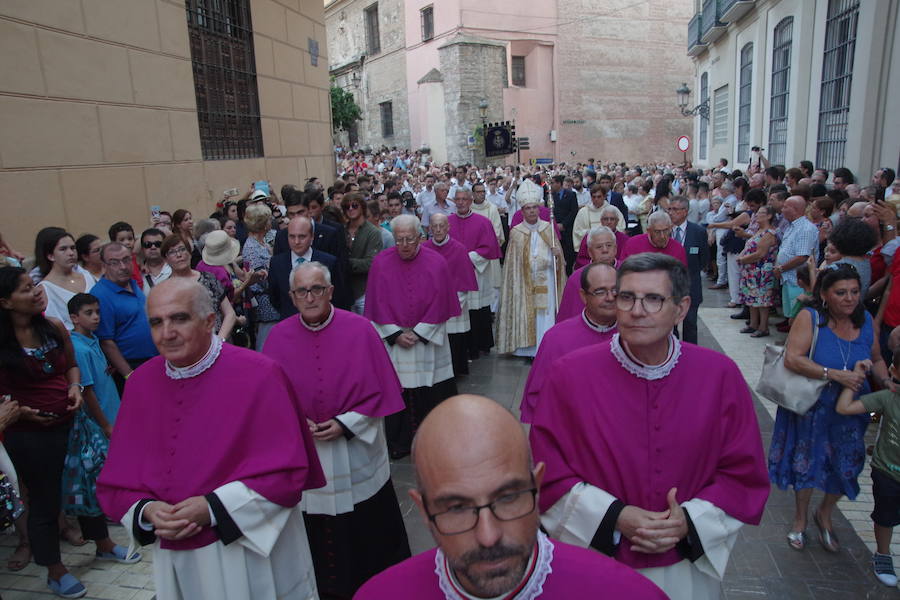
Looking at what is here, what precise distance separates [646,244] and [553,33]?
29507 millimetres

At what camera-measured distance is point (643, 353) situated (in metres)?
2.30

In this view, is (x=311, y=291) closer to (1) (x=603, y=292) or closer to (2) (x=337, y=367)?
(2) (x=337, y=367)

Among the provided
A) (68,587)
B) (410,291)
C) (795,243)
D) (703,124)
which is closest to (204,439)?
(68,587)

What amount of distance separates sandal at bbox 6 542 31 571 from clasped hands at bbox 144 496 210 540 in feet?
7.87

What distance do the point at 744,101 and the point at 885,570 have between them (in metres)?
16.6

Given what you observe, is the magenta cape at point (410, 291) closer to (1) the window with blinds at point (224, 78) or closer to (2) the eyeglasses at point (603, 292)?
(2) the eyeglasses at point (603, 292)

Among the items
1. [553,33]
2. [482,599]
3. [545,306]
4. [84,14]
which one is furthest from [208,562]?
[553,33]

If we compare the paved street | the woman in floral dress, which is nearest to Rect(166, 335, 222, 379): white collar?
the paved street

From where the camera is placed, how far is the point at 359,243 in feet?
A: 21.5

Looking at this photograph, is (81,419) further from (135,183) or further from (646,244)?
(646,244)

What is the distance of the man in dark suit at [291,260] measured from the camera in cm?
510

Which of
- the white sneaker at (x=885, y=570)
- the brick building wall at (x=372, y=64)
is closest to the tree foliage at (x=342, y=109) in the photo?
the brick building wall at (x=372, y=64)

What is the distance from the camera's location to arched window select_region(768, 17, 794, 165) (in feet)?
44.4

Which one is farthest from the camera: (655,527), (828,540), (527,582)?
(828,540)
